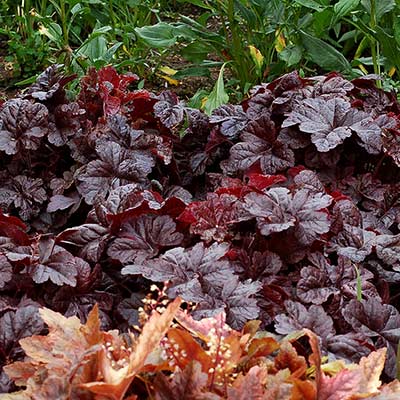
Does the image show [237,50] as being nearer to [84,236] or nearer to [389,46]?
[389,46]

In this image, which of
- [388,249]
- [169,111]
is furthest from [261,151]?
[388,249]

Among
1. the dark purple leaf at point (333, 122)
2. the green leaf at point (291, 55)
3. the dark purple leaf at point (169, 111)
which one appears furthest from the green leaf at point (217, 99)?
the dark purple leaf at point (333, 122)

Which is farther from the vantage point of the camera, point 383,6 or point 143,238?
point 383,6

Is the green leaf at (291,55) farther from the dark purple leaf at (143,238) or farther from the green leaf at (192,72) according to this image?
the dark purple leaf at (143,238)

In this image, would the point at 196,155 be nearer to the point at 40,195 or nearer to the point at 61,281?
the point at 40,195

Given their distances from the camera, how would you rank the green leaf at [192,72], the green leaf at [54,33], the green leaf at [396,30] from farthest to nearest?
the green leaf at [54,33], the green leaf at [192,72], the green leaf at [396,30]

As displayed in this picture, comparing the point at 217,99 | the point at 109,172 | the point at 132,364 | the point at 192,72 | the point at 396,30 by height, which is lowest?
the point at 192,72

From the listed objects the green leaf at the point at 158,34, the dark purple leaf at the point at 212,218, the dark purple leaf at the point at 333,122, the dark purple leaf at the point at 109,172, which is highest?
the dark purple leaf at the point at 333,122

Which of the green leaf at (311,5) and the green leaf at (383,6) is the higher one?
the green leaf at (383,6)
